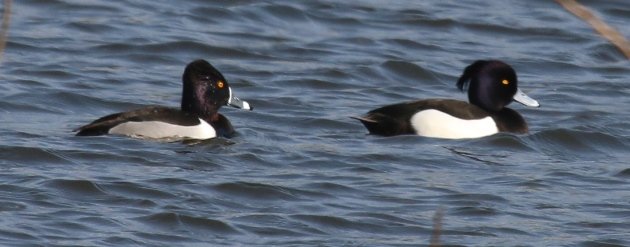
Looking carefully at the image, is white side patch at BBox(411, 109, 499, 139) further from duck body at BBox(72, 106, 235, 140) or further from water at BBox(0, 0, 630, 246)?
duck body at BBox(72, 106, 235, 140)

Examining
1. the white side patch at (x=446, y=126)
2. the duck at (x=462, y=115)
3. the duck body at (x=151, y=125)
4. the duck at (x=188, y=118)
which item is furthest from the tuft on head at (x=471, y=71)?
the duck body at (x=151, y=125)

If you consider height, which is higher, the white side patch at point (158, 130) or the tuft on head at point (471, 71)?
the tuft on head at point (471, 71)

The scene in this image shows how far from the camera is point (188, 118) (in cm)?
1097

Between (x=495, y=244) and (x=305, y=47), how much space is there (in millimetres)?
7835

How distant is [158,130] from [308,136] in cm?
135

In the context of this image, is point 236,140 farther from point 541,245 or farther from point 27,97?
point 541,245

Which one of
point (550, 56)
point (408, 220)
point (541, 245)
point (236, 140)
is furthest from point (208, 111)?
point (550, 56)

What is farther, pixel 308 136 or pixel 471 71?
pixel 471 71

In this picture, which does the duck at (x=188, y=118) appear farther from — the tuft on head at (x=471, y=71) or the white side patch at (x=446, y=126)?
the tuft on head at (x=471, y=71)

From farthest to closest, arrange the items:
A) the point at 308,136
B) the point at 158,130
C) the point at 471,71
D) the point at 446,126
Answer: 1. the point at 471,71
2. the point at 308,136
3. the point at 446,126
4. the point at 158,130

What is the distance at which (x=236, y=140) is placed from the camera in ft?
36.2

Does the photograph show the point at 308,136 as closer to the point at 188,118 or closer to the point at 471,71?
the point at 188,118

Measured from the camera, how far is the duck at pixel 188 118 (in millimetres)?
10633

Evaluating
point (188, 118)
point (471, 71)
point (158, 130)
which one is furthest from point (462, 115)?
point (158, 130)
